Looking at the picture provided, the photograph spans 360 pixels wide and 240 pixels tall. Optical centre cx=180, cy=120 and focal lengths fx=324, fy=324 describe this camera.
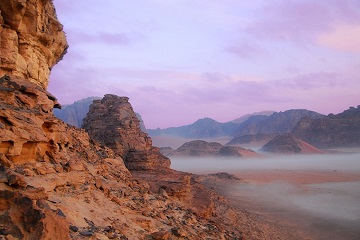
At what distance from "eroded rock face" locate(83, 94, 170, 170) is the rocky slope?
7426 centimetres

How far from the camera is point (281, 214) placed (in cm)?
2628

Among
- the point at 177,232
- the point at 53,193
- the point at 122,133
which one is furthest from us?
the point at 122,133

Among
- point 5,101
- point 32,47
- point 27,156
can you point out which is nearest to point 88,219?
point 27,156

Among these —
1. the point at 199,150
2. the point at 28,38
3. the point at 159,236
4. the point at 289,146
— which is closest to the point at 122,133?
the point at 28,38

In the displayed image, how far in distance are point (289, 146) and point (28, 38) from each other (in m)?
106

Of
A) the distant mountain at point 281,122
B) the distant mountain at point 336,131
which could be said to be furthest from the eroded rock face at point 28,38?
the distant mountain at point 281,122

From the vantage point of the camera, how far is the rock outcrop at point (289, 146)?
106188mm

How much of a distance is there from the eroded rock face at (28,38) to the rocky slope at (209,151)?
87.3 m

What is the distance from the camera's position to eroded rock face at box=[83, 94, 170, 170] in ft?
76.2

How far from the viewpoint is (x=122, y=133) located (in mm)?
24656

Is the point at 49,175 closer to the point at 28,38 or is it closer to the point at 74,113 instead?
the point at 28,38

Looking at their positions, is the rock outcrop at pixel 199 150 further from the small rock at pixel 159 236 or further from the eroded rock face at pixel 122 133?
the small rock at pixel 159 236

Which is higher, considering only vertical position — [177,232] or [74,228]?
[74,228]

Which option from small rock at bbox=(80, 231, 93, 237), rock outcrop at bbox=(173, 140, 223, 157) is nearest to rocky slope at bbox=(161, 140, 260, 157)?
rock outcrop at bbox=(173, 140, 223, 157)
